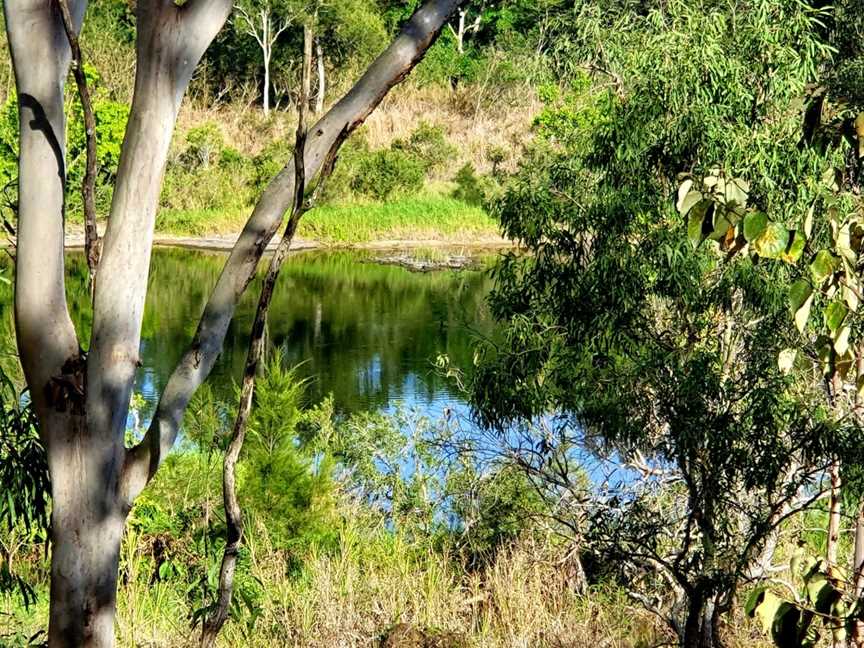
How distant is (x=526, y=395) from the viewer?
4.27 m

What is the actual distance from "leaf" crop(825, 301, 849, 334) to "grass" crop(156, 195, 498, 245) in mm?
17072

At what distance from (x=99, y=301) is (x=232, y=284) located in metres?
0.18

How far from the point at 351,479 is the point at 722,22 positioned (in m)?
3.15

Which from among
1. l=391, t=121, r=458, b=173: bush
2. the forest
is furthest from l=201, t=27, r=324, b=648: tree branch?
l=391, t=121, r=458, b=173: bush

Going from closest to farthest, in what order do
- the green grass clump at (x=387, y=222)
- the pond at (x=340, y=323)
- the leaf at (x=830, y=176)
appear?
the leaf at (x=830, y=176) → the pond at (x=340, y=323) → the green grass clump at (x=387, y=222)

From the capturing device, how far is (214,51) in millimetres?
22328

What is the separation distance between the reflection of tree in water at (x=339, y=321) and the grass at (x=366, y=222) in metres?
0.75

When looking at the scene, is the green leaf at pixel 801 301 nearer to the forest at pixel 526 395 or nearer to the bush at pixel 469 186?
the forest at pixel 526 395

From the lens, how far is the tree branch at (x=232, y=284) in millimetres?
1574

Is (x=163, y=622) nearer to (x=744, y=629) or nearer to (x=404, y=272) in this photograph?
(x=744, y=629)

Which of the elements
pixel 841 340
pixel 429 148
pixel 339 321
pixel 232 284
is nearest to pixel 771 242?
pixel 841 340

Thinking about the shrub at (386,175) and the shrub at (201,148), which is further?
the shrub at (201,148)

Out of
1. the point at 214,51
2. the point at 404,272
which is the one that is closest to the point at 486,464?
the point at 404,272

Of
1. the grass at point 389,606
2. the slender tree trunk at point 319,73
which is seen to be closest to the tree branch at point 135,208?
the grass at point 389,606
